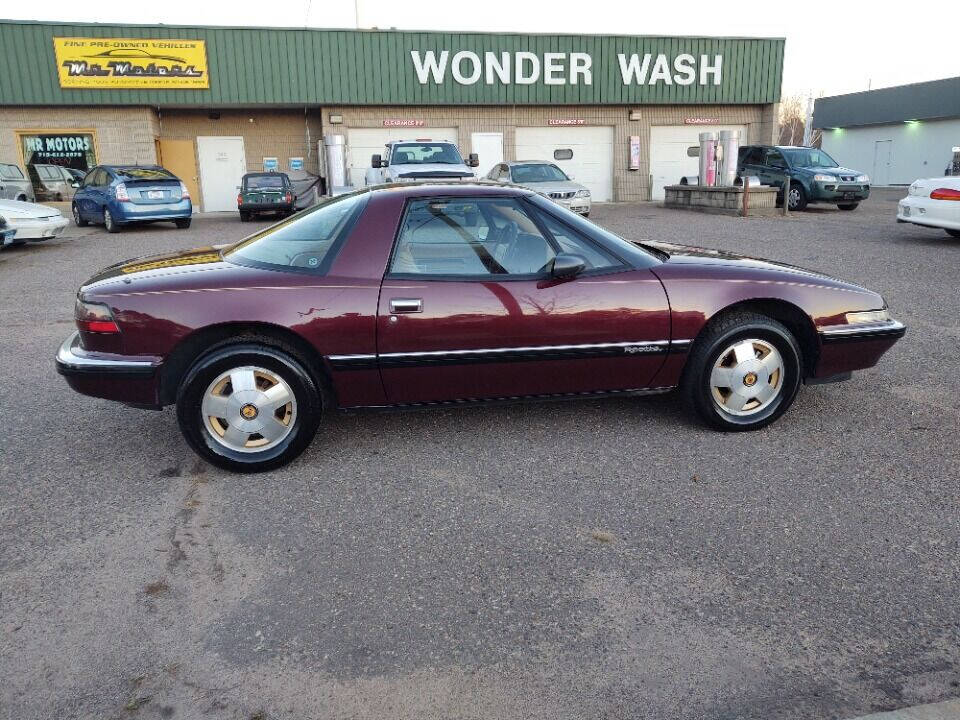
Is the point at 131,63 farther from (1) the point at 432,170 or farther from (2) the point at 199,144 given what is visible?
(1) the point at 432,170

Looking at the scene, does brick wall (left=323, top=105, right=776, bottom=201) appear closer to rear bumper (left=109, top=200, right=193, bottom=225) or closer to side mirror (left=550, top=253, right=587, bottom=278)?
rear bumper (left=109, top=200, right=193, bottom=225)

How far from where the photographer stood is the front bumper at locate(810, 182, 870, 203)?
19.5 meters

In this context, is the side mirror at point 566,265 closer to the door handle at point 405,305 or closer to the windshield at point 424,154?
the door handle at point 405,305

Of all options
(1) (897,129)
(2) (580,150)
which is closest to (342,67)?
(2) (580,150)

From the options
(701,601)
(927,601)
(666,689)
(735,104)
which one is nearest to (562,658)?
(666,689)

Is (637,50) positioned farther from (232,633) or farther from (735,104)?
(232,633)

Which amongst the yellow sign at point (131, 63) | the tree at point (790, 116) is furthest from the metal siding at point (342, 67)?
→ the tree at point (790, 116)

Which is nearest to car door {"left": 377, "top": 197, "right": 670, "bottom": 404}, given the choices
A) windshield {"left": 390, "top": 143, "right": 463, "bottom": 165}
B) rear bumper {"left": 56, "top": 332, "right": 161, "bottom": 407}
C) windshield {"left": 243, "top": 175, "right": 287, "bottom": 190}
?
rear bumper {"left": 56, "top": 332, "right": 161, "bottom": 407}

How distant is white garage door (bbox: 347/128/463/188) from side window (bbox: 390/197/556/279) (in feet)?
71.5

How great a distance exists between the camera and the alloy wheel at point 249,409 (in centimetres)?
369

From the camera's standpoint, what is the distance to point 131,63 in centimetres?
2275

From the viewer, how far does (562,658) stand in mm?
2395

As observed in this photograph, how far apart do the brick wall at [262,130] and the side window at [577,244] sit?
922 inches

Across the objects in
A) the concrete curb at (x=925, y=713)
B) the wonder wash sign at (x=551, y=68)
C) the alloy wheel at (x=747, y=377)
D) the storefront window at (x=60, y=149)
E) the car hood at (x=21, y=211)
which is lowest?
the concrete curb at (x=925, y=713)
